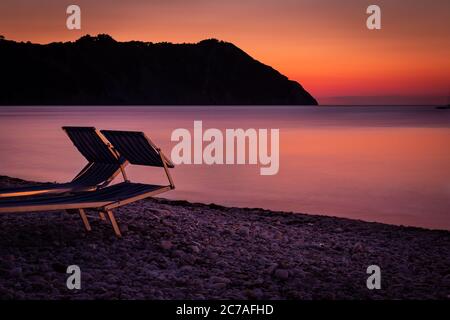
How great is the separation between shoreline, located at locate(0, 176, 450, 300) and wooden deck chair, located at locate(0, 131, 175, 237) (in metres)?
0.44

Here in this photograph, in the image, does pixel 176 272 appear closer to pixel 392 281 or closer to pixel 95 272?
pixel 95 272

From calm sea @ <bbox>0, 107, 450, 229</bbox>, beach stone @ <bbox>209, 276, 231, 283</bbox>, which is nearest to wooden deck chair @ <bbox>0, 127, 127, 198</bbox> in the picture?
beach stone @ <bbox>209, 276, 231, 283</bbox>

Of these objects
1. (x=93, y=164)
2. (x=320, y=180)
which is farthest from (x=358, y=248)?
(x=320, y=180)

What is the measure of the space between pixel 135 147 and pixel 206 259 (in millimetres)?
1413

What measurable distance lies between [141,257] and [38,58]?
199508 millimetres

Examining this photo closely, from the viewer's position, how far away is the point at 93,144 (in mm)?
6859

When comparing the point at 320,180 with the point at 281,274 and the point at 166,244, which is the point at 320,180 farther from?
the point at 281,274

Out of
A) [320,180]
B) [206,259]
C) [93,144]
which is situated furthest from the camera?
[320,180]

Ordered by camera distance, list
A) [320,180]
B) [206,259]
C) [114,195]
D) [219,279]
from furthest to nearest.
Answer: [320,180] → [114,195] → [206,259] → [219,279]

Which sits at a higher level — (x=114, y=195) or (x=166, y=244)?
(x=114, y=195)

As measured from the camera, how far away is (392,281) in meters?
5.66

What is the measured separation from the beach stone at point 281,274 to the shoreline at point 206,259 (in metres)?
0.02

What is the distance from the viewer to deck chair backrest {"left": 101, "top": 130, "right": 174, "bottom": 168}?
6.32 metres
